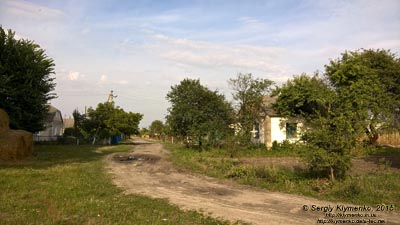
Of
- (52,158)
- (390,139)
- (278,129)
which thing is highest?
(278,129)

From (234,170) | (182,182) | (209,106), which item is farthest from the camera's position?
(209,106)

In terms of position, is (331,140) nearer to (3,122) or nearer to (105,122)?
(3,122)

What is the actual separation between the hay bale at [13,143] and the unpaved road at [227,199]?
824cm

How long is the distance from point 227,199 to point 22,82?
21972 millimetres

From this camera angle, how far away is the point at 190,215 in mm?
7492

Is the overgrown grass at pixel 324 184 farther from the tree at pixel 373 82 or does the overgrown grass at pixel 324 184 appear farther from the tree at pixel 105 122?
the tree at pixel 105 122

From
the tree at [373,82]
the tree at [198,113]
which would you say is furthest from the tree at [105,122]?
the tree at [373,82]

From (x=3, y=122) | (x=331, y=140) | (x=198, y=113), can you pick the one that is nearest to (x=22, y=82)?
(x=3, y=122)

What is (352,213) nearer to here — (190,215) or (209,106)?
(190,215)

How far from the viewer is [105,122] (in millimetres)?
45031

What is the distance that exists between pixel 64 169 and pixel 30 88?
1277 centimetres

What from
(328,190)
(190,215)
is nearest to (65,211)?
(190,215)

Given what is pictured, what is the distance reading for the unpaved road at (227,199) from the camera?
7.35 m

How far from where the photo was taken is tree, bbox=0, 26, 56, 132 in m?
23.7
